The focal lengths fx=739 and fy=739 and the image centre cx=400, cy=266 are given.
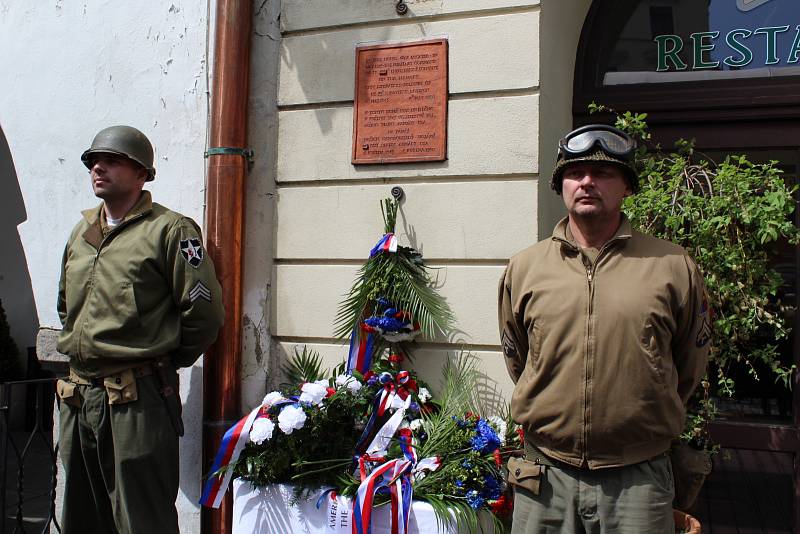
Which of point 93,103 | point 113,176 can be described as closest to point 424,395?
point 113,176

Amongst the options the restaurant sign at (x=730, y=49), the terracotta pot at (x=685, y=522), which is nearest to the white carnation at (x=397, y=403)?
the terracotta pot at (x=685, y=522)

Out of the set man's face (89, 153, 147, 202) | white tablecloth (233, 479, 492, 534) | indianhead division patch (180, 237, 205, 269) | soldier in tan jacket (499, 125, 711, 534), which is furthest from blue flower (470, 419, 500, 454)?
man's face (89, 153, 147, 202)

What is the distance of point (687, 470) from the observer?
2.82 m

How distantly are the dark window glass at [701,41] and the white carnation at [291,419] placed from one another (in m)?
2.69

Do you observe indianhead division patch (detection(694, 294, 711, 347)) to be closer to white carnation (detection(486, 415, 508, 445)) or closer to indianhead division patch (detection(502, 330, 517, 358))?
indianhead division patch (detection(502, 330, 517, 358))

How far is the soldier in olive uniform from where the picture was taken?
345cm

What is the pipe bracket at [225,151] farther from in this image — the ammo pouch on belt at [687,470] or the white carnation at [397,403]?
the ammo pouch on belt at [687,470]

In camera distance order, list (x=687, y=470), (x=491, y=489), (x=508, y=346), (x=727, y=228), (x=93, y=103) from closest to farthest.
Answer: (x=687, y=470)
(x=508, y=346)
(x=727, y=228)
(x=491, y=489)
(x=93, y=103)

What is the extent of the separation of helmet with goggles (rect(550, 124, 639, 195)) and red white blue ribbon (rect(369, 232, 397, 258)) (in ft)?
4.29

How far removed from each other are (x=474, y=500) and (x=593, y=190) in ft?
4.75

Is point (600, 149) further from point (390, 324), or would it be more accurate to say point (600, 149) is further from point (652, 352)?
point (390, 324)

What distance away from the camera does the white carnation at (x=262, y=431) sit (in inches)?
137

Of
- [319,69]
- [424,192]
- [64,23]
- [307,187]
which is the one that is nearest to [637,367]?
[424,192]

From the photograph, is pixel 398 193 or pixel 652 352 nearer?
pixel 652 352
